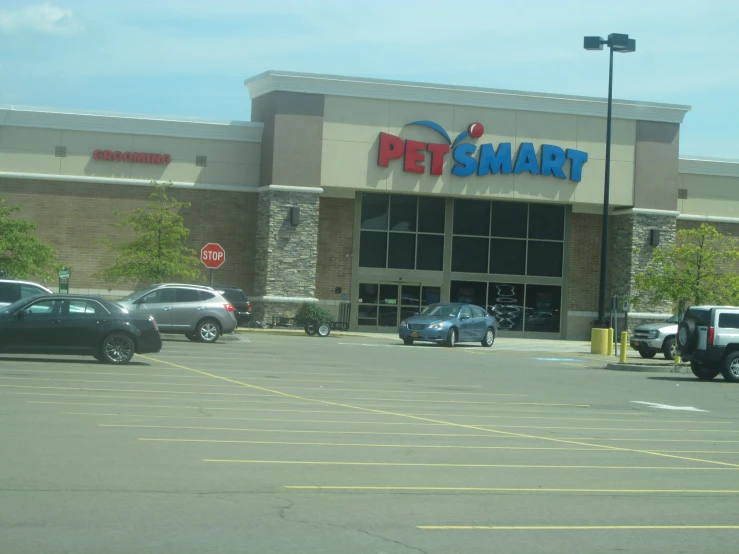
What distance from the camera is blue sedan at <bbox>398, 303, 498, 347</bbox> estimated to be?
3422 cm

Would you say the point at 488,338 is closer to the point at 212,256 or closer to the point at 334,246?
the point at 334,246

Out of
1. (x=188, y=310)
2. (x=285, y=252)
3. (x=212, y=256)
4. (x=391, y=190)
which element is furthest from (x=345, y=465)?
(x=391, y=190)

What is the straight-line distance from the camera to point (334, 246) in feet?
146

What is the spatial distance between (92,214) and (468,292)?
17.5 m

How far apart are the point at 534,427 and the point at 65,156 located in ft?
104

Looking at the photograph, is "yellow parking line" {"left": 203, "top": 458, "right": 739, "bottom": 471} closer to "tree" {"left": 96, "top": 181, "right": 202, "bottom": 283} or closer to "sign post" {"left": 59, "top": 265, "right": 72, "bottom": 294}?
"sign post" {"left": 59, "top": 265, "right": 72, "bottom": 294}

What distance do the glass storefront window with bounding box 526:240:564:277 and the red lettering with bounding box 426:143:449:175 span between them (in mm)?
6556

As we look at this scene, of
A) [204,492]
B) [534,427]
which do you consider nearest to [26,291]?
[534,427]

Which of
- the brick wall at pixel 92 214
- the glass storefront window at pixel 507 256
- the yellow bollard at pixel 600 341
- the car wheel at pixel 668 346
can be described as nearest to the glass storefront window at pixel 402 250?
the glass storefront window at pixel 507 256

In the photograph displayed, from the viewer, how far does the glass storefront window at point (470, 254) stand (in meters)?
45.9

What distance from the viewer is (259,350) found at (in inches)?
1089

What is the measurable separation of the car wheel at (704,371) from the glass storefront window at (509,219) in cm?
2132

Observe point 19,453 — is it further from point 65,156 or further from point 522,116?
point 522,116

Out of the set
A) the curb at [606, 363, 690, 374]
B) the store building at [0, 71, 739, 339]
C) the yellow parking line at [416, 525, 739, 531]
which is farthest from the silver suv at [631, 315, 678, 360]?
the yellow parking line at [416, 525, 739, 531]
